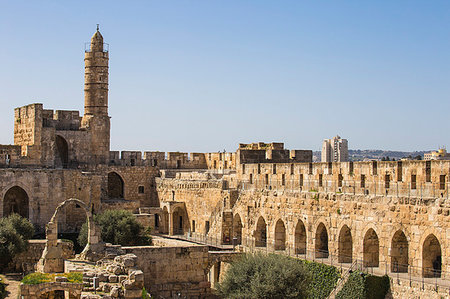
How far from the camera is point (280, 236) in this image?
1128 inches

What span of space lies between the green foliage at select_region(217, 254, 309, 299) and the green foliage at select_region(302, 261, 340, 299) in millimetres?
438

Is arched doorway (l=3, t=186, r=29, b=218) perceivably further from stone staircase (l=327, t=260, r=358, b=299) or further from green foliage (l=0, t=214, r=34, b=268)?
stone staircase (l=327, t=260, r=358, b=299)

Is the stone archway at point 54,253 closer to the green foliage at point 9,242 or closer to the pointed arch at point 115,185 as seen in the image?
the green foliage at point 9,242

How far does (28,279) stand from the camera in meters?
22.4

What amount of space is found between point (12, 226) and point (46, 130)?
24.3 feet

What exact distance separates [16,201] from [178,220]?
26.7 ft

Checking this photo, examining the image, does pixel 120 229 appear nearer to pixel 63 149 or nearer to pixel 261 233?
pixel 261 233

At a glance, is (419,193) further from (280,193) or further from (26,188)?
(26,188)

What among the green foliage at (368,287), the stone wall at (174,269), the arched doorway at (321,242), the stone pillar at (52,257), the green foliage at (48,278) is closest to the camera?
the green foliage at (368,287)

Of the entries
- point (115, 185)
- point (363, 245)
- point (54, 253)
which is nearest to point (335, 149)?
point (115, 185)

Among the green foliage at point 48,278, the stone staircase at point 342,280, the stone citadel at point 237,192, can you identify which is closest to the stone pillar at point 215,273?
the stone citadel at point 237,192

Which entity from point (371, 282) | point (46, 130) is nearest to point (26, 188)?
point (46, 130)

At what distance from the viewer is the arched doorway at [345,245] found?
80.2ft

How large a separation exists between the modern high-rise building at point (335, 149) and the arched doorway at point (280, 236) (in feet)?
81.4
